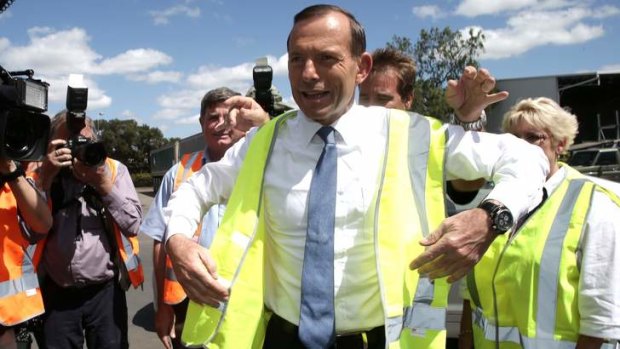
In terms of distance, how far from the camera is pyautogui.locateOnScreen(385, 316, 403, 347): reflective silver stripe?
162 cm

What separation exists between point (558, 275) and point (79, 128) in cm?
261

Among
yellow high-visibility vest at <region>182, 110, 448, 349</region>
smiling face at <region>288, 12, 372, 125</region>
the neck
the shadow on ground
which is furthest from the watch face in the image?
the shadow on ground

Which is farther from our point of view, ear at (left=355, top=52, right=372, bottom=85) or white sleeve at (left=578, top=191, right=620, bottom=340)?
white sleeve at (left=578, top=191, right=620, bottom=340)

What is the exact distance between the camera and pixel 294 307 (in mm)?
1840

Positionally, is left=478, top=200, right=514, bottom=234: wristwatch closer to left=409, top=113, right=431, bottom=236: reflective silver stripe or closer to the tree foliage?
left=409, top=113, right=431, bottom=236: reflective silver stripe

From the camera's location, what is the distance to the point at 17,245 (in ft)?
9.27

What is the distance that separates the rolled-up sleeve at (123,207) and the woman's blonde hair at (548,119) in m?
2.24

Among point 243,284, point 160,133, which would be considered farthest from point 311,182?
point 160,133

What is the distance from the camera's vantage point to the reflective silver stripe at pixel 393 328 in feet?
5.32

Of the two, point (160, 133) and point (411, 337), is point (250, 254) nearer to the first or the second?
point (411, 337)

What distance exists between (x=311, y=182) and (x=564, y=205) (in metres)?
1.19

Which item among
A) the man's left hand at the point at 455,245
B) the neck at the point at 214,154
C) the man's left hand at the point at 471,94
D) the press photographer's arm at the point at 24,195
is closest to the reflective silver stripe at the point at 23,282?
the press photographer's arm at the point at 24,195

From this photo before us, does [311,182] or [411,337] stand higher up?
[311,182]

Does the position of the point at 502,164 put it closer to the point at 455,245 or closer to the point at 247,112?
the point at 455,245
